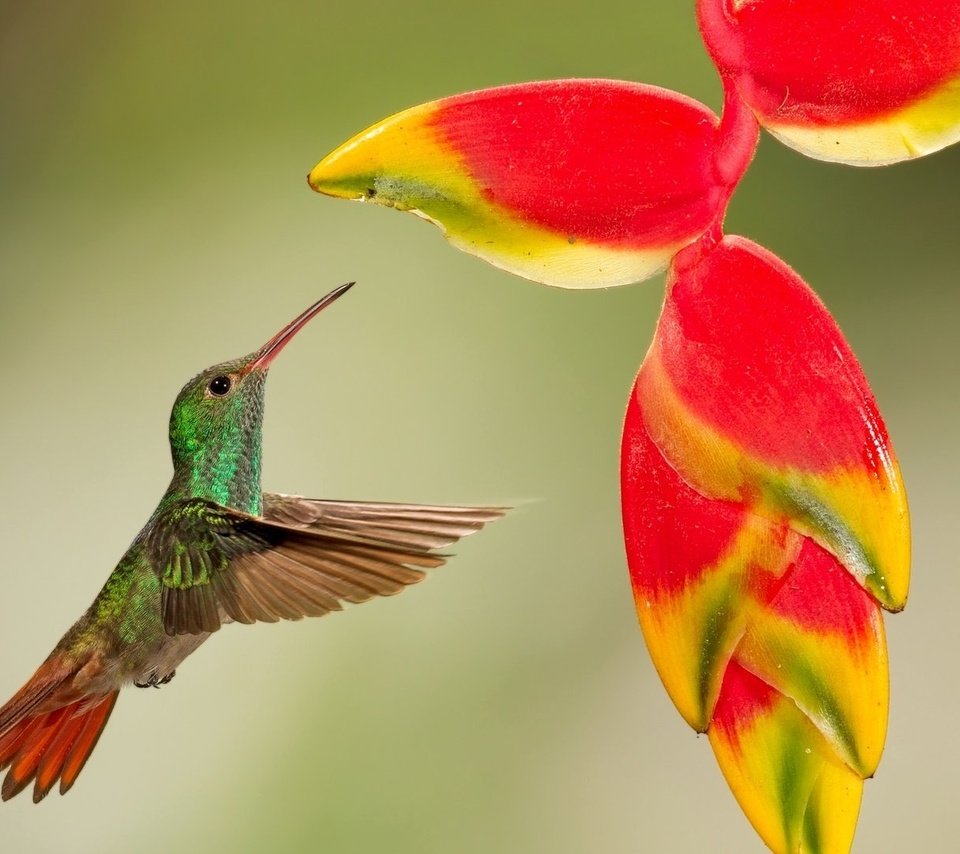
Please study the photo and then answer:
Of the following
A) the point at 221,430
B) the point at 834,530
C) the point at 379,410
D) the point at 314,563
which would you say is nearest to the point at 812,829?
the point at 834,530

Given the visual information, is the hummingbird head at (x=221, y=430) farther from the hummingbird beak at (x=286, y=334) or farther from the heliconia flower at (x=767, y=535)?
the heliconia flower at (x=767, y=535)

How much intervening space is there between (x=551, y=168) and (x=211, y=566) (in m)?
0.30

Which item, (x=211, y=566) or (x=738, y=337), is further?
(x=211, y=566)

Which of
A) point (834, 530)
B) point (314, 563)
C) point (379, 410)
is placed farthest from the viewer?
point (379, 410)

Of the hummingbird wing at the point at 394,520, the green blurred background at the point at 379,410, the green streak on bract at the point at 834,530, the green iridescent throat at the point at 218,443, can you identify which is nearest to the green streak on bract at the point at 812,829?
the green streak on bract at the point at 834,530

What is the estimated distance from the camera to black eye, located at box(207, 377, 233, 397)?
683 millimetres

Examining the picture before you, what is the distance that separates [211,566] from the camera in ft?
2.14

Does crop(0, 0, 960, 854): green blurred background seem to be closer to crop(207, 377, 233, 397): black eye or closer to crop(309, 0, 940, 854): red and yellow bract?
crop(207, 377, 233, 397): black eye

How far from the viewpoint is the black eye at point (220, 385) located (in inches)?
26.9

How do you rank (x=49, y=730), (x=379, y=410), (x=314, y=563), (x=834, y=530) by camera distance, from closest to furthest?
(x=834, y=530) → (x=314, y=563) → (x=49, y=730) → (x=379, y=410)

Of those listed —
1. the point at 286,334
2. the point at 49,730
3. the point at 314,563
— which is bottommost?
the point at 49,730

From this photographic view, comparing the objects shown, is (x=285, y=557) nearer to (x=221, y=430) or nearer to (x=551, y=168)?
(x=221, y=430)

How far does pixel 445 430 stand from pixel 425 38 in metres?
0.35

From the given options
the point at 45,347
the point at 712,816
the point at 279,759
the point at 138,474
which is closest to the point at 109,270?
the point at 45,347
